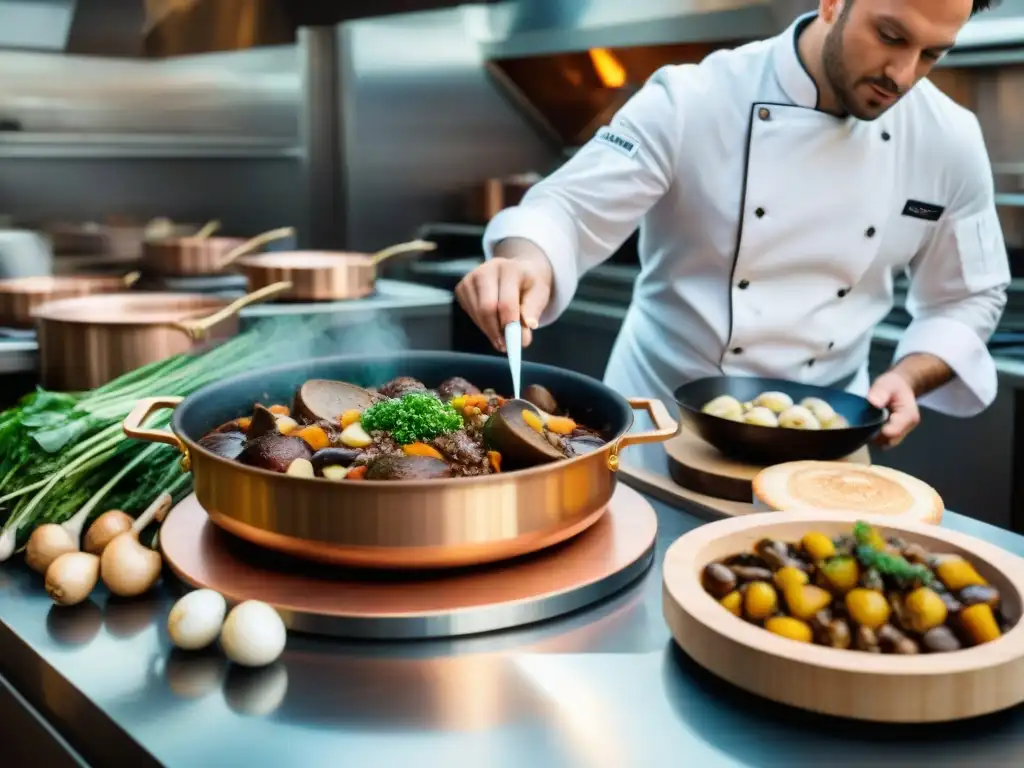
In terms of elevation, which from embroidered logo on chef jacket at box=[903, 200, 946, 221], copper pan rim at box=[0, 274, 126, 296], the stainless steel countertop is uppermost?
embroidered logo on chef jacket at box=[903, 200, 946, 221]

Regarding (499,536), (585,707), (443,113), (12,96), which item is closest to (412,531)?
(499,536)

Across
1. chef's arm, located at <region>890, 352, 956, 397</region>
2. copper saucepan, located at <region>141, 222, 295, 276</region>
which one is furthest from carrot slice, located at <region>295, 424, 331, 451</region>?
copper saucepan, located at <region>141, 222, 295, 276</region>

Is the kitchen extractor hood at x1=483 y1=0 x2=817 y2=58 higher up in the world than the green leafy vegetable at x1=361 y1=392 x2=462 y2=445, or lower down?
higher up

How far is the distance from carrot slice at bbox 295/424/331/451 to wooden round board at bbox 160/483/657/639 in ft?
0.45

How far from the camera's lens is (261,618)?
96 cm

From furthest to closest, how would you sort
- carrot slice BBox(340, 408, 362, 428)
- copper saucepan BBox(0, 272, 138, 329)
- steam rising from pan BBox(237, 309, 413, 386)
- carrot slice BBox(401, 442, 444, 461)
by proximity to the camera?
1. steam rising from pan BBox(237, 309, 413, 386)
2. copper saucepan BBox(0, 272, 138, 329)
3. carrot slice BBox(340, 408, 362, 428)
4. carrot slice BBox(401, 442, 444, 461)

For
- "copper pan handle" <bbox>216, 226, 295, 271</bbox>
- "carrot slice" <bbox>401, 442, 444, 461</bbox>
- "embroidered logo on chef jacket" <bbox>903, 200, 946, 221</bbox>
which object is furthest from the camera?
"copper pan handle" <bbox>216, 226, 295, 271</bbox>

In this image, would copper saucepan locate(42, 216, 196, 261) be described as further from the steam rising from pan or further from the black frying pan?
the black frying pan

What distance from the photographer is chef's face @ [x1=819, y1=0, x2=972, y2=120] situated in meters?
1.70

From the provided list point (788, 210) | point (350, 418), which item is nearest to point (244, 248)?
point (788, 210)

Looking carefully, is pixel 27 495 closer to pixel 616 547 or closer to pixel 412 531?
pixel 412 531

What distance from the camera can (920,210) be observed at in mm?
2191

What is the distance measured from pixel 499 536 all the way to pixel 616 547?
195 mm

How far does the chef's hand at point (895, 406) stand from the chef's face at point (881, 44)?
0.51m
